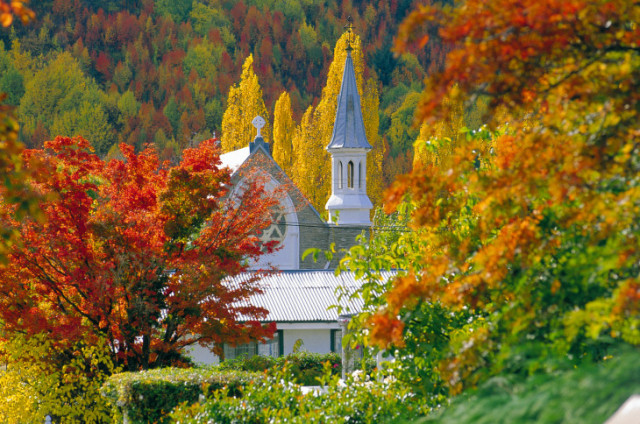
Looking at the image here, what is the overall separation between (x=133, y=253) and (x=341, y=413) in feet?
19.7

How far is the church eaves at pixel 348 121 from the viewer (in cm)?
3681

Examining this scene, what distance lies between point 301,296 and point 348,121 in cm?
1355

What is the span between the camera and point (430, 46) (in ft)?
343

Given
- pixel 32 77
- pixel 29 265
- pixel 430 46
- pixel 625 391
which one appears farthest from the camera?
pixel 430 46

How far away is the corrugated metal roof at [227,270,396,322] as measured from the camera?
24203mm

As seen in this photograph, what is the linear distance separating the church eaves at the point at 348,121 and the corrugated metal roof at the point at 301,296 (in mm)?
10662

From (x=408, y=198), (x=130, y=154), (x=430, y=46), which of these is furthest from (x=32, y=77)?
(x=408, y=198)

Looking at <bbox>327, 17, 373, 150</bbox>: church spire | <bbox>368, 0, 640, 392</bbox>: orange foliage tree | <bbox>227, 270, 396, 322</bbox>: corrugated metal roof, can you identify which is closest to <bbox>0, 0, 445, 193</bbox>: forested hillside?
<bbox>327, 17, 373, 150</bbox>: church spire

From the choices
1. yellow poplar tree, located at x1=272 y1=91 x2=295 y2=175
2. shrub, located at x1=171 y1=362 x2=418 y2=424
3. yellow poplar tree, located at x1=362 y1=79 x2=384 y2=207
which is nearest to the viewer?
shrub, located at x1=171 y1=362 x2=418 y2=424

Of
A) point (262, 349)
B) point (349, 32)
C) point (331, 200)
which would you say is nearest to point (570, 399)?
point (262, 349)

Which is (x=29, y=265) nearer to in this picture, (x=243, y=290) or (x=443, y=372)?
(x=243, y=290)

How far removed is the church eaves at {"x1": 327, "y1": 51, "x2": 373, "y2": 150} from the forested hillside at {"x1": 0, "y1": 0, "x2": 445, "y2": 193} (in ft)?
97.8

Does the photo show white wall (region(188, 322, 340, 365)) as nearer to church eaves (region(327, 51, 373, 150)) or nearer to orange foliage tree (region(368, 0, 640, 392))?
church eaves (region(327, 51, 373, 150))

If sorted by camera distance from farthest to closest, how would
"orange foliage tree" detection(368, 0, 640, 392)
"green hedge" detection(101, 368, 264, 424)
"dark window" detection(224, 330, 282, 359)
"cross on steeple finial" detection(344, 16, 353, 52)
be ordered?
"cross on steeple finial" detection(344, 16, 353, 52) < "dark window" detection(224, 330, 282, 359) < "green hedge" detection(101, 368, 264, 424) < "orange foliage tree" detection(368, 0, 640, 392)
